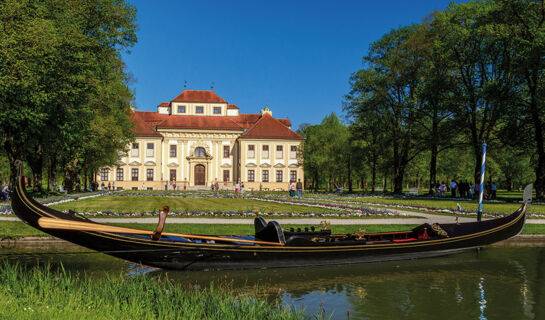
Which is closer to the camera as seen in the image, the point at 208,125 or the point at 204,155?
the point at 204,155

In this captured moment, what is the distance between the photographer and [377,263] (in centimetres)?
1179

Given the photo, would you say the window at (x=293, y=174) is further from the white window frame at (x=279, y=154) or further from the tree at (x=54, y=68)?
the tree at (x=54, y=68)

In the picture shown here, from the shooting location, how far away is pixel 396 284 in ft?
32.1

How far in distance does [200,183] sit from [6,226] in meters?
60.0

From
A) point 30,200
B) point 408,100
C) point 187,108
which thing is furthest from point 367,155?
point 30,200

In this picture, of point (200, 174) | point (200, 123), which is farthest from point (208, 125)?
point (200, 174)

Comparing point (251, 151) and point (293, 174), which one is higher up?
point (251, 151)

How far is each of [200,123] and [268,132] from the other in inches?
476

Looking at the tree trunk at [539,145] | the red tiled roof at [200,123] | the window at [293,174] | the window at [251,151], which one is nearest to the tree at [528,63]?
the tree trunk at [539,145]

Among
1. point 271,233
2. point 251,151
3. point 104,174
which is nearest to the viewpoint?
point 271,233

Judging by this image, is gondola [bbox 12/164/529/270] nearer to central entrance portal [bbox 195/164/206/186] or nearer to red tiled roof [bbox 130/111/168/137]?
red tiled roof [bbox 130/111/168/137]

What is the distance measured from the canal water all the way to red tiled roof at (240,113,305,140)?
200ft

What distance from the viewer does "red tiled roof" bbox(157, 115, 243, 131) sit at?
240 feet

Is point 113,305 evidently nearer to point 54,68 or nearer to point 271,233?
point 271,233
